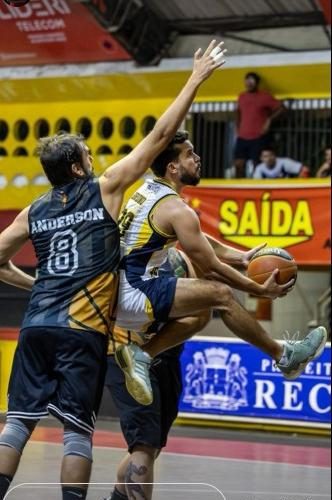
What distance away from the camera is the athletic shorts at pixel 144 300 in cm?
732

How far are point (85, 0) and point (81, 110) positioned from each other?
2.16m

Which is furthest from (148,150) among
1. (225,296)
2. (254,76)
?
(254,76)

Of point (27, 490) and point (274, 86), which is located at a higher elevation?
point (274, 86)

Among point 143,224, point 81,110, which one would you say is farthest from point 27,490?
point 81,110

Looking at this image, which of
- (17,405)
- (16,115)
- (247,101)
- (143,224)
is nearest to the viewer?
(17,405)

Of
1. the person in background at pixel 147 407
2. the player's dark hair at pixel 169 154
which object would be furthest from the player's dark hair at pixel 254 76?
the player's dark hair at pixel 169 154

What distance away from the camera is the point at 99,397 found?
→ 22.6 ft

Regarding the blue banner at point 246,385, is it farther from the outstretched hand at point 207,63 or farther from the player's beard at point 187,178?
the outstretched hand at point 207,63

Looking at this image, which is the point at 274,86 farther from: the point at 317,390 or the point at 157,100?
the point at 317,390

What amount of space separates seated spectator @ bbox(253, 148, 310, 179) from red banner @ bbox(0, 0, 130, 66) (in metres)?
3.45

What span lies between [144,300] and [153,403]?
0.98 m

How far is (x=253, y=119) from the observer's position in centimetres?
1856

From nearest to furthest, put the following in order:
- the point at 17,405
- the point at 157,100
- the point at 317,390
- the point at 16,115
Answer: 1. the point at 17,405
2. the point at 317,390
3. the point at 157,100
4. the point at 16,115

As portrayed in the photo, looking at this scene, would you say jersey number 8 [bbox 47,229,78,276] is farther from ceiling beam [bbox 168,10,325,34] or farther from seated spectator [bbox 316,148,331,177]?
ceiling beam [bbox 168,10,325,34]
